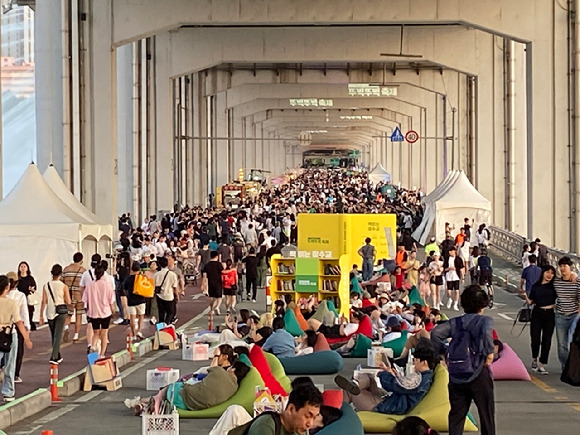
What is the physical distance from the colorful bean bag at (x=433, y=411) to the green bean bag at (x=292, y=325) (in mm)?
10232

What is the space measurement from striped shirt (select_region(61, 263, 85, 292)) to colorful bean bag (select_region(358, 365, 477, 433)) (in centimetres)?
1201

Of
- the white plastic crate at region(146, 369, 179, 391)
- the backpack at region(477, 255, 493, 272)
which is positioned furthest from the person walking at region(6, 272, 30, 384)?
the backpack at region(477, 255, 493, 272)

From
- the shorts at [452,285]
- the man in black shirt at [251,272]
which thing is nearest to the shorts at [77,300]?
the man in black shirt at [251,272]

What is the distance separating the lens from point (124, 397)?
18922 millimetres

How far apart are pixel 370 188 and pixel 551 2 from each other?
6545 centimetres

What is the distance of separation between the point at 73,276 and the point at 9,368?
8.94 meters

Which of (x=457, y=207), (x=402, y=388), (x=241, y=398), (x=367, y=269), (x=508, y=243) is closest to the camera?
(x=402, y=388)

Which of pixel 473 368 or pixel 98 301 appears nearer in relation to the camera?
pixel 473 368

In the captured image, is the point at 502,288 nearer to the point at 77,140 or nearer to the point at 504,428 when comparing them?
the point at 77,140

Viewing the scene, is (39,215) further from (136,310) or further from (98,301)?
(98,301)

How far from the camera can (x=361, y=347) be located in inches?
946

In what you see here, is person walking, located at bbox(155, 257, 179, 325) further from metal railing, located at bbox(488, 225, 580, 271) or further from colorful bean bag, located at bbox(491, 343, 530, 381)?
metal railing, located at bbox(488, 225, 580, 271)

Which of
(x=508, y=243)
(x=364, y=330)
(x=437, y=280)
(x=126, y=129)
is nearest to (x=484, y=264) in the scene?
(x=437, y=280)

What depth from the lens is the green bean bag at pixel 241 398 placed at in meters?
16.5
